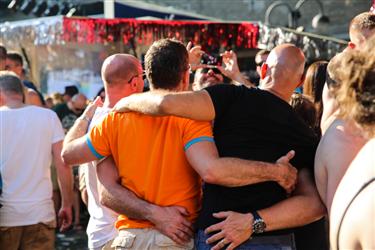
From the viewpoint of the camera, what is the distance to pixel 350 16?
17531mm

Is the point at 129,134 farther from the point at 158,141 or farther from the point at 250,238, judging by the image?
the point at 250,238

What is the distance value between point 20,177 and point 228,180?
101 inches

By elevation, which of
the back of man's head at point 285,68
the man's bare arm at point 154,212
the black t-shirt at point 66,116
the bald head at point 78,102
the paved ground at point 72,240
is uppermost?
the back of man's head at point 285,68

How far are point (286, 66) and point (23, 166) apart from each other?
8.67 ft

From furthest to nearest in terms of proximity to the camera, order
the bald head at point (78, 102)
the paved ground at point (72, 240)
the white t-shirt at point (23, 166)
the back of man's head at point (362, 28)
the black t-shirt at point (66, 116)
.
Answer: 1. the bald head at point (78, 102)
2. the black t-shirt at point (66, 116)
3. the paved ground at point (72, 240)
4. the white t-shirt at point (23, 166)
5. the back of man's head at point (362, 28)

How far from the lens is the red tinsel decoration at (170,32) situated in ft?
28.1

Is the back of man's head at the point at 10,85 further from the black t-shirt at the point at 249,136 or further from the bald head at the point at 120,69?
the black t-shirt at the point at 249,136

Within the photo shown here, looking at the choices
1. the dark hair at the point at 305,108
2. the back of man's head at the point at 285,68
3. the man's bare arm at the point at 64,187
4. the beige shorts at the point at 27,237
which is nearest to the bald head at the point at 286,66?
the back of man's head at the point at 285,68

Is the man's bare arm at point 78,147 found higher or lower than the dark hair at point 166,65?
lower

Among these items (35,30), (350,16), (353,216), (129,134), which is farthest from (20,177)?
(350,16)

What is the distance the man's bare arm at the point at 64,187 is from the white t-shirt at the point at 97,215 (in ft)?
3.79

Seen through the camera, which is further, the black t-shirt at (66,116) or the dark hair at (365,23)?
the black t-shirt at (66,116)

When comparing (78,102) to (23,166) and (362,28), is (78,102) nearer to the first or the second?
(23,166)

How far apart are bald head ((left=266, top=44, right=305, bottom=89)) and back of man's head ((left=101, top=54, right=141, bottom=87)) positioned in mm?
988
